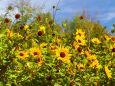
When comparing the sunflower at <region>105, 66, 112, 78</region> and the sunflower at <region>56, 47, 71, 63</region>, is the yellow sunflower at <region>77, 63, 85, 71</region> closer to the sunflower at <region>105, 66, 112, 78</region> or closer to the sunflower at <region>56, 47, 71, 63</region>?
the sunflower at <region>56, 47, 71, 63</region>

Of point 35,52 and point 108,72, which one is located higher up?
point 35,52

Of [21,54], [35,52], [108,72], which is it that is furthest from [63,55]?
[108,72]

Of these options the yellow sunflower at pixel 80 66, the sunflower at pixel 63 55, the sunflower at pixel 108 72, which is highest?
the sunflower at pixel 63 55

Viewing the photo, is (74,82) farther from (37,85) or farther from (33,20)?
(33,20)

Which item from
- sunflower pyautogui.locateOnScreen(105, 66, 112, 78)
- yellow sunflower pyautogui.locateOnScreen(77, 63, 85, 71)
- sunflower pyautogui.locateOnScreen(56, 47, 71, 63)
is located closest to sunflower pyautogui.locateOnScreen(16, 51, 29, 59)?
sunflower pyautogui.locateOnScreen(56, 47, 71, 63)

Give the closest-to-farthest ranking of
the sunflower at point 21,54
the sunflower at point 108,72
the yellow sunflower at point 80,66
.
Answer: the sunflower at point 21,54, the yellow sunflower at point 80,66, the sunflower at point 108,72

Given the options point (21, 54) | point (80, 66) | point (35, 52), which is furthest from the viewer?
point (80, 66)

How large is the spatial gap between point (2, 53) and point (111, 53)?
5.97 feet

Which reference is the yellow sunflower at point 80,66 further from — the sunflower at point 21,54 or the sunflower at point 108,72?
the sunflower at point 21,54

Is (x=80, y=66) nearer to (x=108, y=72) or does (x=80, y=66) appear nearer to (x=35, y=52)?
(x=108, y=72)

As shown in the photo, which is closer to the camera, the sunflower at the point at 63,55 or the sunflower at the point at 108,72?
the sunflower at the point at 63,55

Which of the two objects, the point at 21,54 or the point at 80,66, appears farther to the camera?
the point at 80,66

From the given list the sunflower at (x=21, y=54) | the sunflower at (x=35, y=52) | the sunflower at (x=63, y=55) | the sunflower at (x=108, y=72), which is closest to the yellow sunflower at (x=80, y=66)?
the sunflower at (x=63, y=55)

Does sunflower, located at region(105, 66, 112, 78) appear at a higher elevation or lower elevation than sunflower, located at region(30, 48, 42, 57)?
lower
